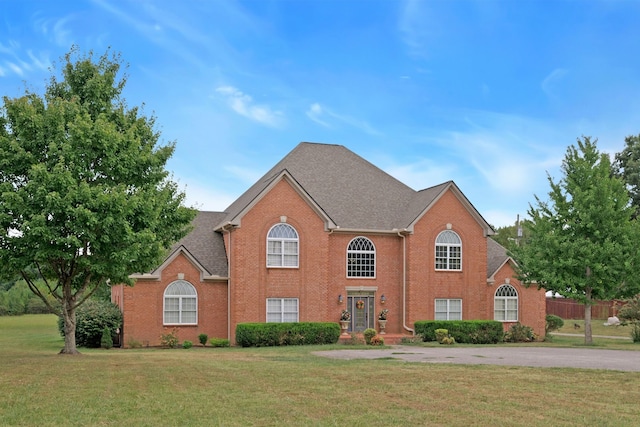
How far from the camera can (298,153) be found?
42625mm

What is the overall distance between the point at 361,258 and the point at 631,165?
1458 inches

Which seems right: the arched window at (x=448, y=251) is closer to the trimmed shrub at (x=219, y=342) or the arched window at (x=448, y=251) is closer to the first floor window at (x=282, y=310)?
the first floor window at (x=282, y=310)

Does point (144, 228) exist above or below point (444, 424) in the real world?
above

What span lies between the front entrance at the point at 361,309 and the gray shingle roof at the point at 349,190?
12.6 ft

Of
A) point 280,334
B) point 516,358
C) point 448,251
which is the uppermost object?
point 448,251

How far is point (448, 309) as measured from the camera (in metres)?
40.2

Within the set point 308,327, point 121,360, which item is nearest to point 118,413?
point 121,360

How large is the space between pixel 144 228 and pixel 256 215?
12862 millimetres

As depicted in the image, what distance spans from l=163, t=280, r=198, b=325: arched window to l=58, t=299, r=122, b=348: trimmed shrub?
2.37m

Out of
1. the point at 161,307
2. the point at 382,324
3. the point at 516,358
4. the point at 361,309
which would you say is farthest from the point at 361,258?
the point at 516,358

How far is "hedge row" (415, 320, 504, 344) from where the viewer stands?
36.4 meters

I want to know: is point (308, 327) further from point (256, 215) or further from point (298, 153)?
point (298, 153)

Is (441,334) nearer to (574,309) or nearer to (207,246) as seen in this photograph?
(207,246)

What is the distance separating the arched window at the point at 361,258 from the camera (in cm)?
3932
